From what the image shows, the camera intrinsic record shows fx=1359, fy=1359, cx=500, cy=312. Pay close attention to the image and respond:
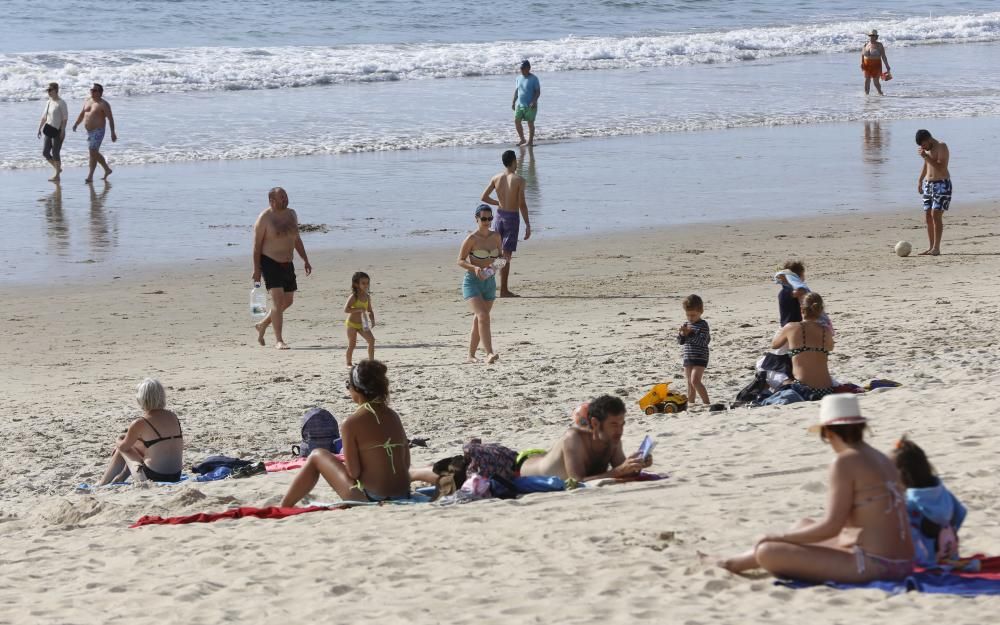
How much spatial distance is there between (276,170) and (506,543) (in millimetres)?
14401

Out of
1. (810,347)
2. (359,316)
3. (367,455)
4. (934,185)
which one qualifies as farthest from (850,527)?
(934,185)

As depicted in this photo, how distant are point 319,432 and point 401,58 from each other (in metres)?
26.8

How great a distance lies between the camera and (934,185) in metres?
13.8

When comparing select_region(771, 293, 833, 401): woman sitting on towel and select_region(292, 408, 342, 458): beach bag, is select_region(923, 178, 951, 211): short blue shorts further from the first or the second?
select_region(292, 408, 342, 458): beach bag

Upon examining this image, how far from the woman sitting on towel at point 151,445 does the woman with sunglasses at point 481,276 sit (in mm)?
3054

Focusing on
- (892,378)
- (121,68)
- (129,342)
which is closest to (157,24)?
(121,68)

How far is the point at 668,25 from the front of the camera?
4375cm

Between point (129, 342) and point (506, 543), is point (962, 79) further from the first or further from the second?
point (506, 543)

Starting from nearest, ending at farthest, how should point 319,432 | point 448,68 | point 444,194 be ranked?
point 319,432 → point 444,194 → point 448,68

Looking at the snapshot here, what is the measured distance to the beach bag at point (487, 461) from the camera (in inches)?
286

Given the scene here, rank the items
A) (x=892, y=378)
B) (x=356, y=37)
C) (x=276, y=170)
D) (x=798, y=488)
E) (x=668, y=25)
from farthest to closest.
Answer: (x=668, y=25) → (x=356, y=37) → (x=276, y=170) → (x=892, y=378) → (x=798, y=488)

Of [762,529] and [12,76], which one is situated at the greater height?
[12,76]

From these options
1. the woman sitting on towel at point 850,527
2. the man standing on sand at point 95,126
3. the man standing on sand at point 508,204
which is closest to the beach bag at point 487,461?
the woman sitting on towel at point 850,527

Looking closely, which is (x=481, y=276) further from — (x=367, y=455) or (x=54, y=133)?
(x=54, y=133)
